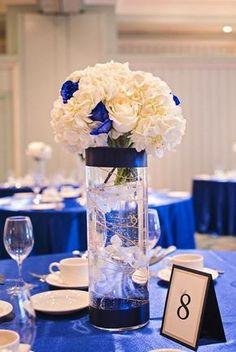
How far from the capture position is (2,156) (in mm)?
8211

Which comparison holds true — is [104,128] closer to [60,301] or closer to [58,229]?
[60,301]

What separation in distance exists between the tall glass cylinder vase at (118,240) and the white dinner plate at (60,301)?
3.8 inches

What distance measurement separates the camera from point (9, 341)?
950 millimetres

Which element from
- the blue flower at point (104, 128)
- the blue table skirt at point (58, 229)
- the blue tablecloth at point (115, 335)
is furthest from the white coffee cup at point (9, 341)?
the blue table skirt at point (58, 229)

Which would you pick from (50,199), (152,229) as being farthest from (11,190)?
(152,229)

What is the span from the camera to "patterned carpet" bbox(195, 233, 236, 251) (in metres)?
6.02

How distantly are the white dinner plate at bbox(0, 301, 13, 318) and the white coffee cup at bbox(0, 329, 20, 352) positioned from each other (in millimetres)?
248

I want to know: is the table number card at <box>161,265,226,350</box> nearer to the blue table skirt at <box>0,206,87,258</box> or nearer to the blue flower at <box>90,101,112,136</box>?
the blue flower at <box>90,101,112,136</box>

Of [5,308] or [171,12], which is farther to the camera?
[171,12]

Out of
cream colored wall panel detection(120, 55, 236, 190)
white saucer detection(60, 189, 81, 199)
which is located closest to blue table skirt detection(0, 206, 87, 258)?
white saucer detection(60, 189, 81, 199)

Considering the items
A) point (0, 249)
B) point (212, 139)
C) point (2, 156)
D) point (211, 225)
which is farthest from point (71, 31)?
point (0, 249)

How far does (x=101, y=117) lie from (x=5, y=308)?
0.53 metres

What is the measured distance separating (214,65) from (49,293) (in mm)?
7426

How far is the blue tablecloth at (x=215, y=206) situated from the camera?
657cm
